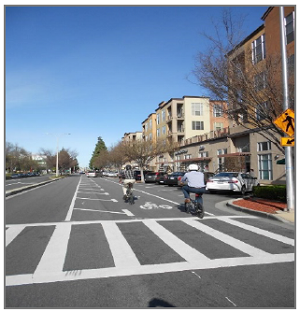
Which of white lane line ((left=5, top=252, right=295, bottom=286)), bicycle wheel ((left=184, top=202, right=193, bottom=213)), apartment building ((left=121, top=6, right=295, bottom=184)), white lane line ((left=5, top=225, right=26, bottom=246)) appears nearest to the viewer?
white lane line ((left=5, top=252, right=295, bottom=286))

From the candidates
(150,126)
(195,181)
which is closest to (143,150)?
(150,126)

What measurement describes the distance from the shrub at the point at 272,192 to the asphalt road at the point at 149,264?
3616 mm

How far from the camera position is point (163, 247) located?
18.2 feet

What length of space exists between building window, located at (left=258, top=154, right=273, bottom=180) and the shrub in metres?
11.7

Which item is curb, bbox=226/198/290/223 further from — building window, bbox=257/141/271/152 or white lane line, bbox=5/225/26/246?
building window, bbox=257/141/271/152

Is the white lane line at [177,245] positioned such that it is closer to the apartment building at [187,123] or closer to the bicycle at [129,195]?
the bicycle at [129,195]

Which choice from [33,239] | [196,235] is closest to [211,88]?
[196,235]

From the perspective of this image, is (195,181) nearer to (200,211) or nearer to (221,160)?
(200,211)

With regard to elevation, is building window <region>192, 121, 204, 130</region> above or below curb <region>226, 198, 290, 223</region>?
above

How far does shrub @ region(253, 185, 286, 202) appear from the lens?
1128 centimetres

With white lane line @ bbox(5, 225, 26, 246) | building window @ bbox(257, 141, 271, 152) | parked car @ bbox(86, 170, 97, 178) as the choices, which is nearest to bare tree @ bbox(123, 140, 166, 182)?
building window @ bbox(257, 141, 271, 152)

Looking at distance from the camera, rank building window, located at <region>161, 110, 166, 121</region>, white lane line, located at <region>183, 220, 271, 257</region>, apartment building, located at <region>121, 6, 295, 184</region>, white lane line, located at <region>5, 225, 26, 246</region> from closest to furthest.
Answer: white lane line, located at <region>183, 220, 271, 257</region> < white lane line, located at <region>5, 225, 26, 246</region> < apartment building, located at <region>121, 6, 295, 184</region> < building window, located at <region>161, 110, 166, 121</region>

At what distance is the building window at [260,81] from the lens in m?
10.6

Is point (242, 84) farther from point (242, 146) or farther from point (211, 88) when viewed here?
point (242, 146)
